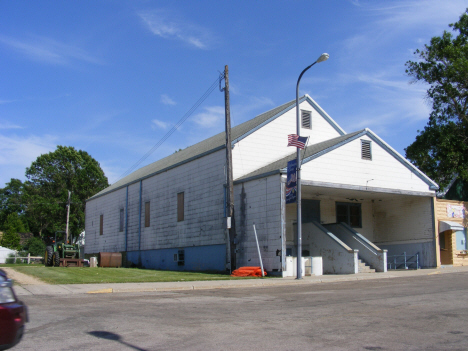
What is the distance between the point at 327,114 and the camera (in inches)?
1264

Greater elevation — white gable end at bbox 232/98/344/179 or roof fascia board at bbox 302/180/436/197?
white gable end at bbox 232/98/344/179

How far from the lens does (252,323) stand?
28.2ft

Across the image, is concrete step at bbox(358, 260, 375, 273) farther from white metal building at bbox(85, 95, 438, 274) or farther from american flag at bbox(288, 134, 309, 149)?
american flag at bbox(288, 134, 309, 149)

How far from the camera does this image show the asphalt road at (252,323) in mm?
6836

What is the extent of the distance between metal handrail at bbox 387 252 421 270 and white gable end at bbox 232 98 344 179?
9.18 meters

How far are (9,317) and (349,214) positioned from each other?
29179 millimetres

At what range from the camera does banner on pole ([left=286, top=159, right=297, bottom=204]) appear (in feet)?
69.2

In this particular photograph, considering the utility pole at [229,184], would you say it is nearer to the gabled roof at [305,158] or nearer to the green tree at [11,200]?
A: the gabled roof at [305,158]

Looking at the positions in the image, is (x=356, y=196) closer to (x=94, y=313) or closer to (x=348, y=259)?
(x=348, y=259)

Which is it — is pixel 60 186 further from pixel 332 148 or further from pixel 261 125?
pixel 332 148

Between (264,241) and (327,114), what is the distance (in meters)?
12.4

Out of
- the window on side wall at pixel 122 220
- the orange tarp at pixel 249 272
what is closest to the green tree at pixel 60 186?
the window on side wall at pixel 122 220

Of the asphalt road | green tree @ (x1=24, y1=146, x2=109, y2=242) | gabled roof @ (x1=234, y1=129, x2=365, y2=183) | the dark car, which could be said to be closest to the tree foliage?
green tree @ (x1=24, y1=146, x2=109, y2=242)

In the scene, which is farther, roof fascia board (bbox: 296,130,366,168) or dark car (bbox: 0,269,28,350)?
roof fascia board (bbox: 296,130,366,168)
